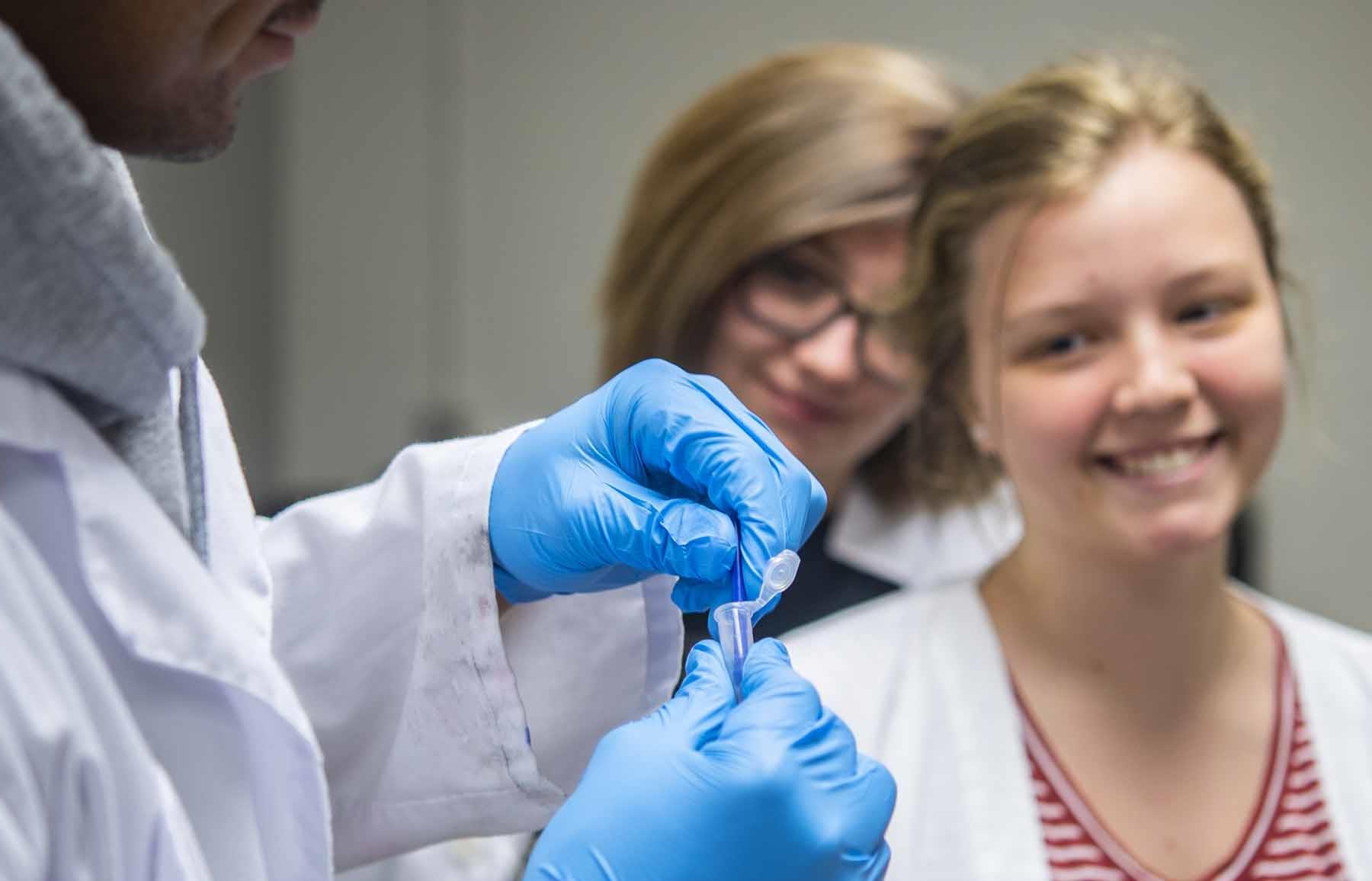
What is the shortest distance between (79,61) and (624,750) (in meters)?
0.48

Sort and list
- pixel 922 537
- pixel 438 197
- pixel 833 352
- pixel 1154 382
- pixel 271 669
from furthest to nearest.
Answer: pixel 438 197, pixel 922 537, pixel 833 352, pixel 1154 382, pixel 271 669

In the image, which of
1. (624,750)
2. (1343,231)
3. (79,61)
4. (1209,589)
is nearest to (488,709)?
(624,750)

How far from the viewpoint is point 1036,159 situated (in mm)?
1179

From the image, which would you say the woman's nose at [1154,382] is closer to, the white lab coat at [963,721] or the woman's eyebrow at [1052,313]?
the woman's eyebrow at [1052,313]

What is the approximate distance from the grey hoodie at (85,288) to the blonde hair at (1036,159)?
0.74 metres

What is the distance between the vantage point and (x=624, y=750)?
0.76m

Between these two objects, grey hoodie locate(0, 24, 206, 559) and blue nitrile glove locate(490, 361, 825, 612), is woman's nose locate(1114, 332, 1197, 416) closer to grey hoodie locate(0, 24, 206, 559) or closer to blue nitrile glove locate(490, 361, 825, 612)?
blue nitrile glove locate(490, 361, 825, 612)

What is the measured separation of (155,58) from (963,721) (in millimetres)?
832

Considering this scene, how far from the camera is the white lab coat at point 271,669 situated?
2.17 ft

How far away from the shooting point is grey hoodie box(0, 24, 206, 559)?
0.61 metres

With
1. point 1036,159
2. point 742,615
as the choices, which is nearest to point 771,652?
point 742,615

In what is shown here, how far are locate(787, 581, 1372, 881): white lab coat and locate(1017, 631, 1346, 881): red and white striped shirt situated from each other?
0.05ft

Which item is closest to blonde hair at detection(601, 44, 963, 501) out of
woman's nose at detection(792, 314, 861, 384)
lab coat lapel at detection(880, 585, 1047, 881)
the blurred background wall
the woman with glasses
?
the woman with glasses

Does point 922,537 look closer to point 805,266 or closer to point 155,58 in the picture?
point 805,266
